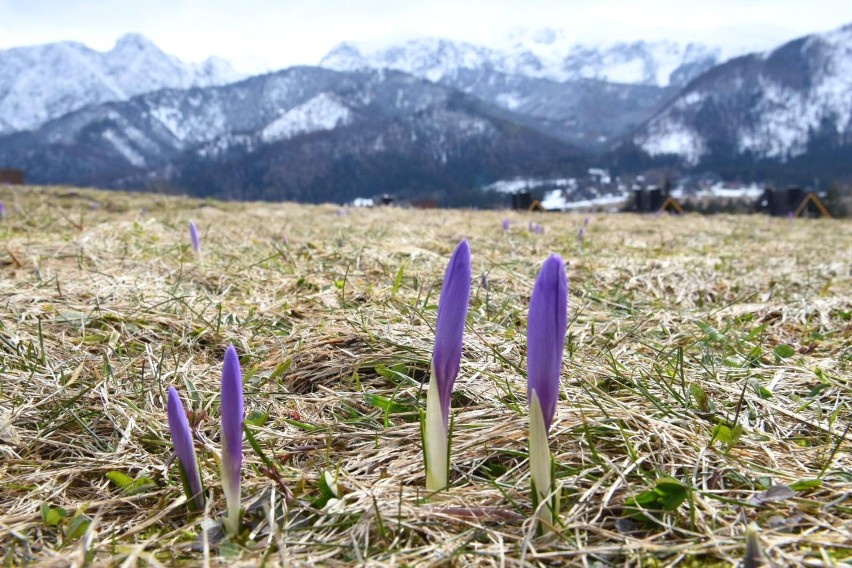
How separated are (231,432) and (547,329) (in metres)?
0.67

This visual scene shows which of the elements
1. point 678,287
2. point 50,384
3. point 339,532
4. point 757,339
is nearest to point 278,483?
point 339,532

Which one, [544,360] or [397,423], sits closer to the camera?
[544,360]

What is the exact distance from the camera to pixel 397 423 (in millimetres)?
1768

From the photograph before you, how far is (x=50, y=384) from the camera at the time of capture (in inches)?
77.7

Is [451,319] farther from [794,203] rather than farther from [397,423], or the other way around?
[794,203]

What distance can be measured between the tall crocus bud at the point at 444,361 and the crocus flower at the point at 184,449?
0.50m

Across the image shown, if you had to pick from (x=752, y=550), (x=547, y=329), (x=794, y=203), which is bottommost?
(x=752, y=550)

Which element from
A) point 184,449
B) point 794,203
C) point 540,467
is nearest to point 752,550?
point 540,467

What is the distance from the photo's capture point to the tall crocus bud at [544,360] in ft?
3.89

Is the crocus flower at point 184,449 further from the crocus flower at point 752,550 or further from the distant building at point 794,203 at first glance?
the distant building at point 794,203

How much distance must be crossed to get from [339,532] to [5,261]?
3600 mm

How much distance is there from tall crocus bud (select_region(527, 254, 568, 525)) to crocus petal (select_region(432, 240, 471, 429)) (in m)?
0.16

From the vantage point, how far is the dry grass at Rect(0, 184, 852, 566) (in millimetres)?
1228

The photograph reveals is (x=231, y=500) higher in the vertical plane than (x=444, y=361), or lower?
lower
